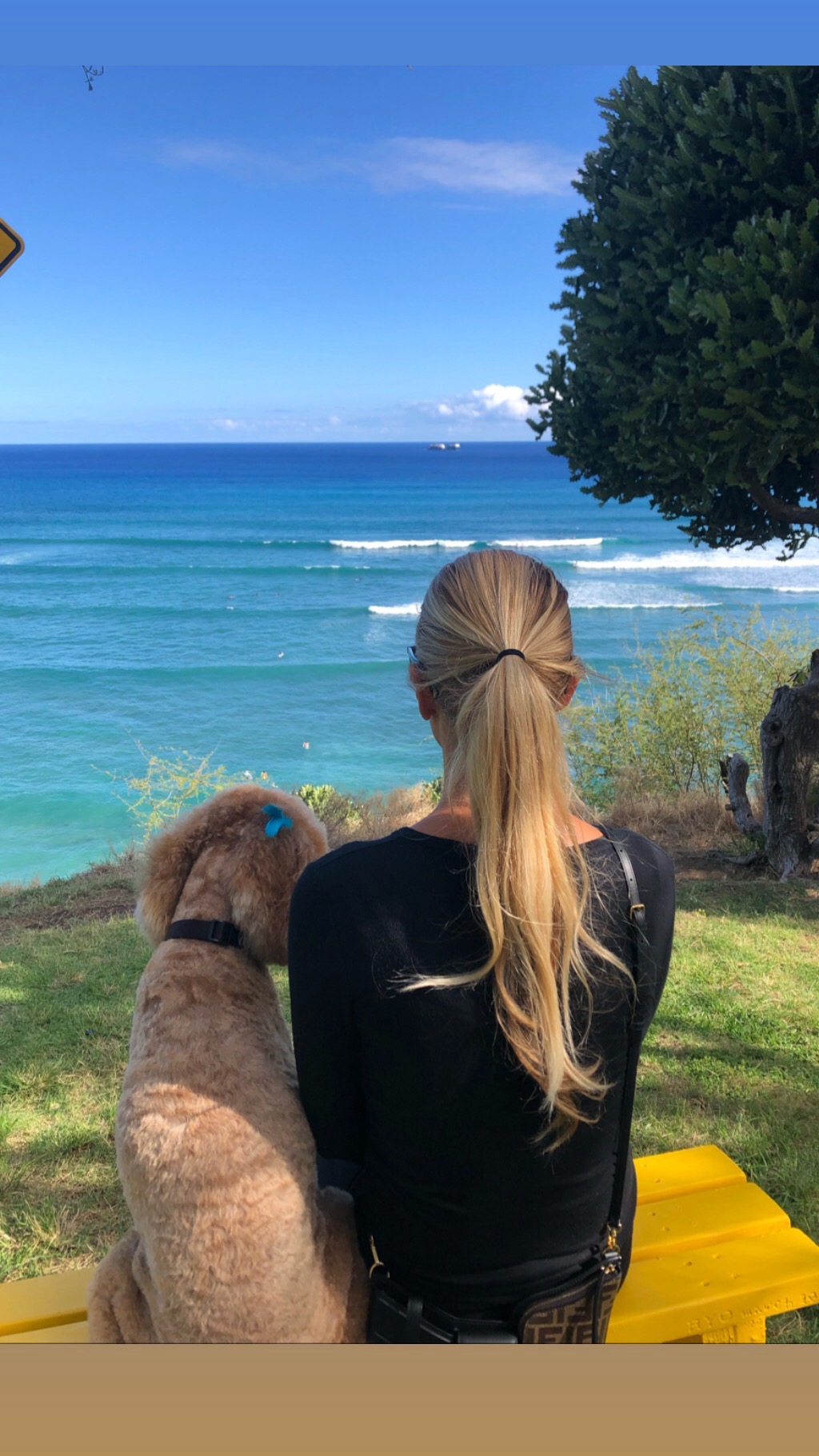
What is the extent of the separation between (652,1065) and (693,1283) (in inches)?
76.9

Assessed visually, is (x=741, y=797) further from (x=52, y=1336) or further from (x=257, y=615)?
(x=257, y=615)

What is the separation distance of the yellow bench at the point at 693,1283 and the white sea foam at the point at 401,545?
1519 inches

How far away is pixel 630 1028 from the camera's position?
4.94ft

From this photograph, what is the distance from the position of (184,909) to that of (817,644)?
1100 cm

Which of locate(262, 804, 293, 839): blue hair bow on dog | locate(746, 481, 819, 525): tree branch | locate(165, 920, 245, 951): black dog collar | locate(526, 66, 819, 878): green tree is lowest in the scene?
locate(165, 920, 245, 951): black dog collar

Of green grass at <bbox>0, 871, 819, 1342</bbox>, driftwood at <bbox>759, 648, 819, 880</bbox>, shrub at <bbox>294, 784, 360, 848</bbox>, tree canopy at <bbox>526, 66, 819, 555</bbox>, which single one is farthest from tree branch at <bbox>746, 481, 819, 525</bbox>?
shrub at <bbox>294, 784, 360, 848</bbox>

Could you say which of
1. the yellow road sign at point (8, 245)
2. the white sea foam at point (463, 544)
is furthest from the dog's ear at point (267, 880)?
the white sea foam at point (463, 544)

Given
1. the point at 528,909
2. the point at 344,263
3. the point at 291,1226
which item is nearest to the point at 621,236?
the point at 528,909

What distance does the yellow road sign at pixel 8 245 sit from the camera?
2.18 metres

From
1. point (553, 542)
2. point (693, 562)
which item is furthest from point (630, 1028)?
point (553, 542)

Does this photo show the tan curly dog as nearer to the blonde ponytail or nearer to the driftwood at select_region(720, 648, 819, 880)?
the blonde ponytail

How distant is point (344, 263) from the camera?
139ft

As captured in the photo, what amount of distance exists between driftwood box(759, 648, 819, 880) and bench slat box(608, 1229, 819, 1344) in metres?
4.61

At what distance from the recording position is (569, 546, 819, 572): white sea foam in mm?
34062
